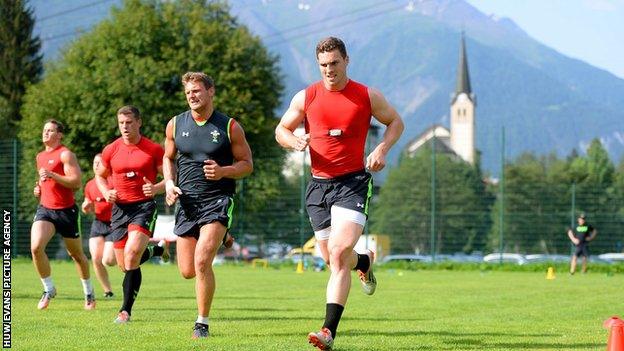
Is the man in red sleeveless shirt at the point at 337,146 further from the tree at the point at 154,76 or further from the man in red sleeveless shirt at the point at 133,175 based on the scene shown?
the tree at the point at 154,76

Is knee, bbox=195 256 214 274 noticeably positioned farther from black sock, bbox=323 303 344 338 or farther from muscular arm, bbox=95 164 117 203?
muscular arm, bbox=95 164 117 203

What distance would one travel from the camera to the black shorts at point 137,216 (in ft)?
45.3

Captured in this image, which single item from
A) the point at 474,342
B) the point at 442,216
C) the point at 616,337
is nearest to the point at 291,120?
the point at 474,342

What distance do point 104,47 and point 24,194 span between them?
1307 cm

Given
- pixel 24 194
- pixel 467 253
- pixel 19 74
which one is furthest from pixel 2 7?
pixel 467 253

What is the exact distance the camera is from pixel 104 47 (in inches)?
2072

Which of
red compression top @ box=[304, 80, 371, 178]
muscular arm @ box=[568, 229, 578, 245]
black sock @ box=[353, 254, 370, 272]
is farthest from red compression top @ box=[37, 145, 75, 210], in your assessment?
muscular arm @ box=[568, 229, 578, 245]

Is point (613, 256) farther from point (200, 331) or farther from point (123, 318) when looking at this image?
point (200, 331)

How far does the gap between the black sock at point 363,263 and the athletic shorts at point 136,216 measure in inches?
122

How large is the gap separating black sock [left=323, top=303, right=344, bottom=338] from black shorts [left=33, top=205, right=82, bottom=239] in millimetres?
6149

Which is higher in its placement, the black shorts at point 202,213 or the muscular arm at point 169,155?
the muscular arm at point 169,155

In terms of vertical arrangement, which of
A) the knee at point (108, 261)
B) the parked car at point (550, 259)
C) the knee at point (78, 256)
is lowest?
the parked car at point (550, 259)

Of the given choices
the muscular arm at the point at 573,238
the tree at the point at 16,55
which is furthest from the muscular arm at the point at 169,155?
the tree at the point at 16,55

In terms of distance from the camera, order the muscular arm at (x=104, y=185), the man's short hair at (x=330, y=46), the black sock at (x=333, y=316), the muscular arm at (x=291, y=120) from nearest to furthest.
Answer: the black sock at (x=333, y=316)
the man's short hair at (x=330, y=46)
the muscular arm at (x=291, y=120)
the muscular arm at (x=104, y=185)
